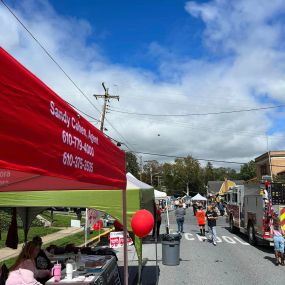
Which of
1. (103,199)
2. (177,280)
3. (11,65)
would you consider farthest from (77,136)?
(177,280)

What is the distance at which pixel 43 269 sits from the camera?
8.16 m

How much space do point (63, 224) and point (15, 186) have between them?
2281 centimetres

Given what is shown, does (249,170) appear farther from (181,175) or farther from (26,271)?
(26,271)

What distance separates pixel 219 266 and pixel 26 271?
24.4ft

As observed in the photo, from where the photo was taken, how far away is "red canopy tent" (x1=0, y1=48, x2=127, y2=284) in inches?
130

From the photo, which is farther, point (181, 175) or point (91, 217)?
point (181, 175)

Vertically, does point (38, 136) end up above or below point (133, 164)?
below

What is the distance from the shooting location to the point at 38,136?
12.5ft

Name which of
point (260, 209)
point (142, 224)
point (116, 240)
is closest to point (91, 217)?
point (116, 240)

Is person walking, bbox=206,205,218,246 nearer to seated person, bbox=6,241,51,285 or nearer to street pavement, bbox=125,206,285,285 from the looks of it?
street pavement, bbox=125,206,285,285

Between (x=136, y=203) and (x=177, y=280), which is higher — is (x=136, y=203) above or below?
above

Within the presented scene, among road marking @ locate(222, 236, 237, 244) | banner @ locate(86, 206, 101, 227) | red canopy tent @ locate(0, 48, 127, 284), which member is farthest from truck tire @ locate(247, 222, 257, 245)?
red canopy tent @ locate(0, 48, 127, 284)

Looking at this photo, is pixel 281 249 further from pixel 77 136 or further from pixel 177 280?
pixel 77 136

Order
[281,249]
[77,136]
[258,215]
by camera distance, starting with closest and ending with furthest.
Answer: [77,136], [281,249], [258,215]
